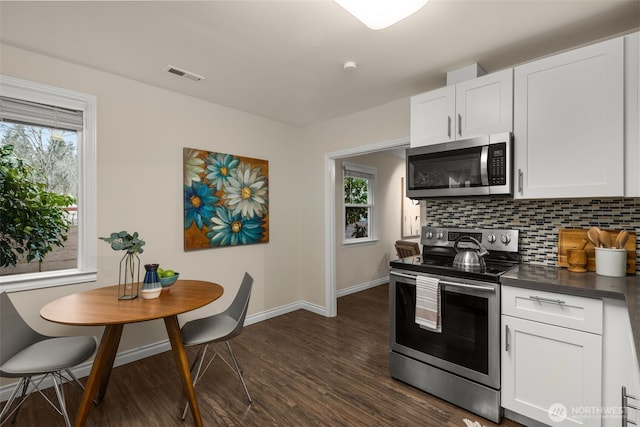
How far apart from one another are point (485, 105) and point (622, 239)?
1172 mm

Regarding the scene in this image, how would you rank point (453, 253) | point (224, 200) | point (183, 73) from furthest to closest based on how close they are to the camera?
point (224, 200) < point (453, 253) < point (183, 73)

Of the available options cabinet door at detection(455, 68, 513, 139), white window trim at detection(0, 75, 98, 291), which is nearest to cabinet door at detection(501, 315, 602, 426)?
cabinet door at detection(455, 68, 513, 139)

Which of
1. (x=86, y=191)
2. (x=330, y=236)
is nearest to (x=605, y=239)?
(x=330, y=236)

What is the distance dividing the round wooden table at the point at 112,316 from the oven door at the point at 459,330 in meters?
1.37

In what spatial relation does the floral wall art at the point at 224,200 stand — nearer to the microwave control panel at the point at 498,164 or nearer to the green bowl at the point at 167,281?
the green bowl at the point at 167,281

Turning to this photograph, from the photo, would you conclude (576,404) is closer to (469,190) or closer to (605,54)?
(469,190)

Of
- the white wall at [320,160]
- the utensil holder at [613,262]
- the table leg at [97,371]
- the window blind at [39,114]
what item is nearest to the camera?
the table leg at [97,371]

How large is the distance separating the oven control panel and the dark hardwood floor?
1.14 m

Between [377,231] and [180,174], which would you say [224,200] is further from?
[377,231]

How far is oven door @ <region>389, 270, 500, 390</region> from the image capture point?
185 cm

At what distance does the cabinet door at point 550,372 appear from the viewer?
1565 millimetres

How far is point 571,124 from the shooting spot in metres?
1.84

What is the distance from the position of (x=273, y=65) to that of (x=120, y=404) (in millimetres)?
2664

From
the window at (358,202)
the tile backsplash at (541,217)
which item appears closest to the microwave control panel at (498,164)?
the tile backsplash at (541,217)
